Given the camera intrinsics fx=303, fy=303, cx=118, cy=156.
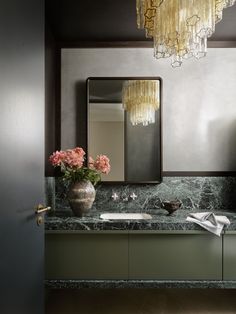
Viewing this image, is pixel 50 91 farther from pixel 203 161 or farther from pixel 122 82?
pixel 203 161

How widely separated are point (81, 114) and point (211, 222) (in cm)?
159

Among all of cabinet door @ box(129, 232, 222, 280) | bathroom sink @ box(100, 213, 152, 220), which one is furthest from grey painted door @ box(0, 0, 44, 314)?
bathroom sink @ box(100, 213, 152, 220)

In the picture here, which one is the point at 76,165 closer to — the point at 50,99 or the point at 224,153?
the point at 50,99

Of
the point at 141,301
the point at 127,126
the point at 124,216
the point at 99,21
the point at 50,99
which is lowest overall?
the point at 141,301

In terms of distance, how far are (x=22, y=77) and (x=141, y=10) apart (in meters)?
0.90

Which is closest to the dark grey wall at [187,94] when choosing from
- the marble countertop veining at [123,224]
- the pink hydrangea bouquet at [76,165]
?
the pink hydrangea bouquet at [76,165]

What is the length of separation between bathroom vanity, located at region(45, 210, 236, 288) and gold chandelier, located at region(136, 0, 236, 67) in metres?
1.30

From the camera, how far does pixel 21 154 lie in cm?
141

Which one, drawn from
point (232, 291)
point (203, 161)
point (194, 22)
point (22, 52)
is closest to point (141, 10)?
point (194, 22)

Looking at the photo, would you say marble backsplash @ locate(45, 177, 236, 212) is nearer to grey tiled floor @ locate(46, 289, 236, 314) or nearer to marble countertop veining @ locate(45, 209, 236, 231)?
marble countertop veining @ locate(45, 209, 236, 231)

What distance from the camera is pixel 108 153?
9.70ft

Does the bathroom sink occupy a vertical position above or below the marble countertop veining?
below

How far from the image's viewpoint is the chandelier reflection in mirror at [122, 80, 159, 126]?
295cm

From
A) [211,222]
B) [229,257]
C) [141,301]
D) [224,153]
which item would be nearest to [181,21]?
[211,222]
